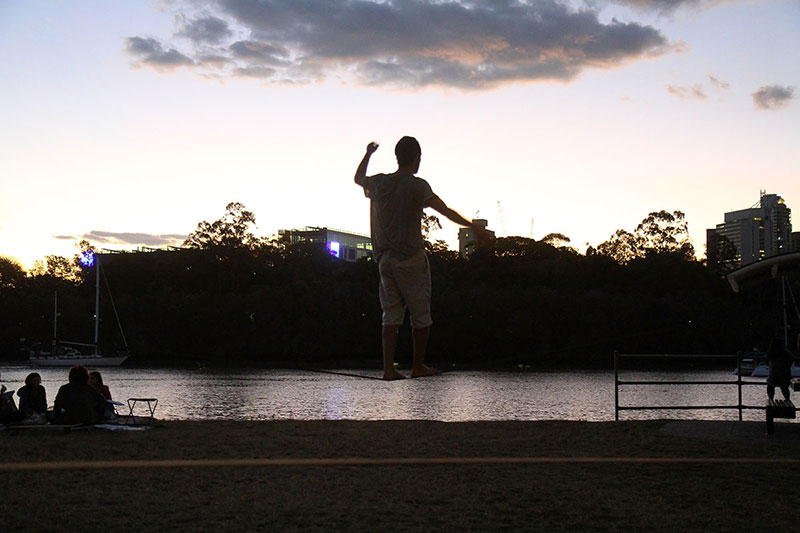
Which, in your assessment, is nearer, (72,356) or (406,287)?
(406,287)

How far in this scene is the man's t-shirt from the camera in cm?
736

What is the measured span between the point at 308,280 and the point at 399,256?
131073 millimetres

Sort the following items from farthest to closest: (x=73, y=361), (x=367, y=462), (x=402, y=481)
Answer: (x=73, y=361)
(x=367, y=462)
(x=402, y=481)

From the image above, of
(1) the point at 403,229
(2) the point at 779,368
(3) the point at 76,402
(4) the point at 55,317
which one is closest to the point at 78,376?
(3) the point at 76,402

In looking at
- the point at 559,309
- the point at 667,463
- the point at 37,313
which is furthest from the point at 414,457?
the point at 37,313

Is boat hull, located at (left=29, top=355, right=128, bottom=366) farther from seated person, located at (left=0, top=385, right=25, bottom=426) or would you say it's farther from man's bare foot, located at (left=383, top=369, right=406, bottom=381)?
man's bare foot, located at (left=383, top=369, right=406, bottom=381)

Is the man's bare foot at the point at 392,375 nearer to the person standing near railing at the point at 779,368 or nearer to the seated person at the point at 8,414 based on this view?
the seated person at the point at 8,414

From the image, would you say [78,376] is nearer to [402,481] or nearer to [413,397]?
[402,481]

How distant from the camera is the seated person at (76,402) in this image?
2444 centimetres

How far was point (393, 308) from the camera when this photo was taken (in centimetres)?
764

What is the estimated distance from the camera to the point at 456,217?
7.37 meters

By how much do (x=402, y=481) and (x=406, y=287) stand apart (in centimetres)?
1052

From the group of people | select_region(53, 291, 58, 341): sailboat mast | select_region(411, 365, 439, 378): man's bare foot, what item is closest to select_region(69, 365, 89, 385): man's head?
the group of people

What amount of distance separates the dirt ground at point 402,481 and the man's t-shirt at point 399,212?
287 inches
